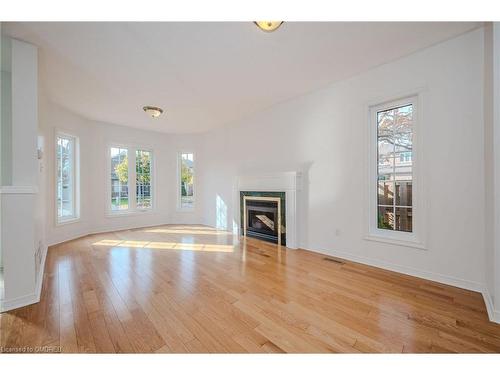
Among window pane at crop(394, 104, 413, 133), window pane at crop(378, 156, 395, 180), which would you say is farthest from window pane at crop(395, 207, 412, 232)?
window pane at crop(394, 104, 413, 133)

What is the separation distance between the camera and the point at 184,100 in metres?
3.99

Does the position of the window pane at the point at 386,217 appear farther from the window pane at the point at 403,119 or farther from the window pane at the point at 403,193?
the window pane at the point at 403,119

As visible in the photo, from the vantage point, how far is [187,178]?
21.7 ft

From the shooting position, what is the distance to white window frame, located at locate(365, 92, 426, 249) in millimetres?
2621

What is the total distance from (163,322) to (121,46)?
2.87 metres

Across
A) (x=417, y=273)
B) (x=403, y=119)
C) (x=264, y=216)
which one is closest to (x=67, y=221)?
(x=264, y=216)

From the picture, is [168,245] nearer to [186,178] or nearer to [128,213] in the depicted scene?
[128,213]

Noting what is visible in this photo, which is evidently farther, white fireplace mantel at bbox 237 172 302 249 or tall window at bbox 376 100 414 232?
white fireplace mantel at bbox 237 172 302 249

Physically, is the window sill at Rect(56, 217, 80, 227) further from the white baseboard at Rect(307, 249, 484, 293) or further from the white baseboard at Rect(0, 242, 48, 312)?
the white baseboard at Rect(307, 249, 484, 293)

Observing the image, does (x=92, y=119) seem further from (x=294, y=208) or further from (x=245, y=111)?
(x=294, y=208)

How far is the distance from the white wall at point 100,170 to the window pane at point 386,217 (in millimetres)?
4779

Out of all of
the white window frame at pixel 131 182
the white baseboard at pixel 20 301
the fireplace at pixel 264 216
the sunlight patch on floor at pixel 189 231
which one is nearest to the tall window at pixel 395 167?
the fireplace at pixel 264 216

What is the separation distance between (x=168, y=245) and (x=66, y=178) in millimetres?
2767

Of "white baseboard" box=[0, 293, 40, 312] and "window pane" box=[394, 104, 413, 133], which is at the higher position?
"window pane" box=[394, 104, 413, 133]
